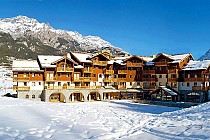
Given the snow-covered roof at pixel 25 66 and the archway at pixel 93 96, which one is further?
the archway at pixel 93 96

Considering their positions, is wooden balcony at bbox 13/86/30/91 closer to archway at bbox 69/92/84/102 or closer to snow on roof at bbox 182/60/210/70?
archway at bbox 69/92/84/102

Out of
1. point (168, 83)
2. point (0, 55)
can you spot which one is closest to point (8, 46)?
point (0, 55)

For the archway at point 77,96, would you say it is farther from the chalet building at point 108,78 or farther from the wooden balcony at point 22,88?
the wooden balcony at point 22,88

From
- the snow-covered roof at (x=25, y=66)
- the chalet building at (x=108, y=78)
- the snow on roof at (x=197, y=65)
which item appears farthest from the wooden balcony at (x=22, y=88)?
the snow on roof at (x=197, y=65)

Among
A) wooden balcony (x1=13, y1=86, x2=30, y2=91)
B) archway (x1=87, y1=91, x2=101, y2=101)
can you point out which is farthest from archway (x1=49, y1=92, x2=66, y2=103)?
archway (x1=87, y1=91, x2=101, y2=101)

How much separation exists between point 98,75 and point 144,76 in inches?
374

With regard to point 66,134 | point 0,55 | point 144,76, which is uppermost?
point 0,55

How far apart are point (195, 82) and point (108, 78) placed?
16916 mm

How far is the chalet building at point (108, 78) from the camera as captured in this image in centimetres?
4603

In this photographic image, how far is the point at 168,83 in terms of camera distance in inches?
2014

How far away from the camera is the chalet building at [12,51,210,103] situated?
1812 inches

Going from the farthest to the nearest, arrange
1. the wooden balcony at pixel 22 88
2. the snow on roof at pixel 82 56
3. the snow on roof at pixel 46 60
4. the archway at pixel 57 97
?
1. the snow on roof at pixel 82 56
2. the archway at pixel 57 97
3. the snow on roof at pixel 46 60
4. the wooden balcony at pixel 22 88

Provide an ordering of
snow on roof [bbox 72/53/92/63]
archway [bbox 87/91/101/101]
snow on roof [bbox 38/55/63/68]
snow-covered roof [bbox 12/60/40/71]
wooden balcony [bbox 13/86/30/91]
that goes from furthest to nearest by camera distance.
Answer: archway [bbox 87/91/101/101] → snow on roof [bbox 72/53/92/63] → snow on roof [bbox 38/55/63/68] → snow-covered roof [bbox 12/60/40/71] → wooden balcony [bbox 13/86/30/91]

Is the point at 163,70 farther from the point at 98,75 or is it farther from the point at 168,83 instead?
the point at 98,75
